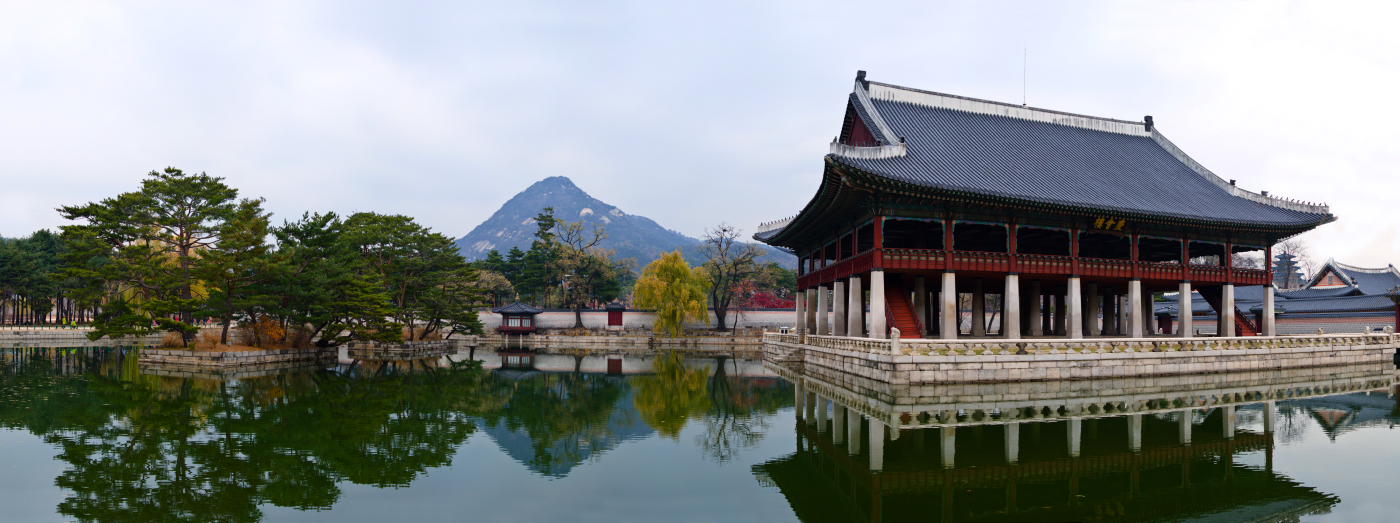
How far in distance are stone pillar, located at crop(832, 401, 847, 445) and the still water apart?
0.14 m

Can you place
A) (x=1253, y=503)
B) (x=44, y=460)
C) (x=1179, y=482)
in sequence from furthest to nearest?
(x=44, y=460)
(x=1179, y=482)
(x=1253, y=503)

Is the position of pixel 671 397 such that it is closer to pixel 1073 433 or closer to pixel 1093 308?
pixel 1073 433

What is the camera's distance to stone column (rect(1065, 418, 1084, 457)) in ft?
44.1

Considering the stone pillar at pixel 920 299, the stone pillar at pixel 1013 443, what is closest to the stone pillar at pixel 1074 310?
the stone pillar at pixel 920 299

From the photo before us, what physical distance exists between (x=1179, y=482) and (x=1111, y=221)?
21404 mm

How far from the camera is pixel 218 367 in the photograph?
3262 cm

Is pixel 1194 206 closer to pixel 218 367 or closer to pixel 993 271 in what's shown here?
pixel 993 271

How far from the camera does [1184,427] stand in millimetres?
16062

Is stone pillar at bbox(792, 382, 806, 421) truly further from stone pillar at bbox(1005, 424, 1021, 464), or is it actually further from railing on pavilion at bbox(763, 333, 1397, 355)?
stone pillar at bbox(1005, 424, 1021, 464)

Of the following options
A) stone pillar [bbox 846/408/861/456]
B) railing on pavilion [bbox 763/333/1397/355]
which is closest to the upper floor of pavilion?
railing on pavilion [bbox 763/333/1397/355]

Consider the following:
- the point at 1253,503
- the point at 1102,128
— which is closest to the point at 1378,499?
the point at 1253,503

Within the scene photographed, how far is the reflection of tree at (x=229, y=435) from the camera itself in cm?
1024

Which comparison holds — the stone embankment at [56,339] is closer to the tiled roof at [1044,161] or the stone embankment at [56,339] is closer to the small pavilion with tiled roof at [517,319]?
the small pavilion with tiled roof at [517,319]

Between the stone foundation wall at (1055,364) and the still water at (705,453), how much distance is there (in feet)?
2.48
